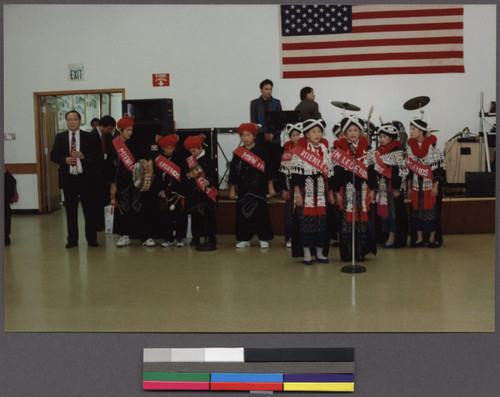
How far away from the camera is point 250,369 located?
286 cm

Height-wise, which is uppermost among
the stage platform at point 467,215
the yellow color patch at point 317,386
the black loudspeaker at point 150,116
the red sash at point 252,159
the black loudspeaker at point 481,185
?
the black loudspeaker at point 150,116

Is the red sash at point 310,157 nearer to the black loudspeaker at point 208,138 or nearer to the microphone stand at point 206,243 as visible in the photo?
the microphone stand at point 206,243

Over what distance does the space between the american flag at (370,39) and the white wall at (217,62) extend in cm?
14

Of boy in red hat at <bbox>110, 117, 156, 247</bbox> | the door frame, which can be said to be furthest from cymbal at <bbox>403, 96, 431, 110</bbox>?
the door frame

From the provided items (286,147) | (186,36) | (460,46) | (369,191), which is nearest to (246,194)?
(286,147)

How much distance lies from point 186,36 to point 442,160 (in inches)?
178

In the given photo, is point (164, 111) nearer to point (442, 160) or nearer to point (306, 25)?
point (306, 25)

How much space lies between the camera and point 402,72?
337 inches

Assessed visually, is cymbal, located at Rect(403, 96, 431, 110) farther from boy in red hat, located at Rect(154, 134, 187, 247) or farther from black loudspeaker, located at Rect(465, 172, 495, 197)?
boy in red hat, located at Rect(154, 134, 187, 247)

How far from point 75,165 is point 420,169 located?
356 cm

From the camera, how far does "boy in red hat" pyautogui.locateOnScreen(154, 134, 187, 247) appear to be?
605 centimetres

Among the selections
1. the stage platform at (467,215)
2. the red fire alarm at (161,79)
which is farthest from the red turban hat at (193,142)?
the red fire alarm at (161,79)

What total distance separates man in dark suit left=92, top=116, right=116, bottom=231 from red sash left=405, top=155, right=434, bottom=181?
3.11m

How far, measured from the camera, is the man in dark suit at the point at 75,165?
6105mm
